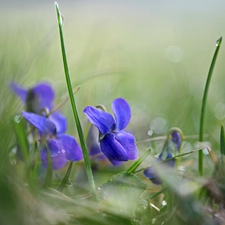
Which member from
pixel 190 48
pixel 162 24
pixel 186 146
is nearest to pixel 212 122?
pixel 186 146

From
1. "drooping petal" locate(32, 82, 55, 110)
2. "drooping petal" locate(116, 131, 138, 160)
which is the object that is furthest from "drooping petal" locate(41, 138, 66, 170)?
"drooping petal" locate(32, 82, 55, 110)

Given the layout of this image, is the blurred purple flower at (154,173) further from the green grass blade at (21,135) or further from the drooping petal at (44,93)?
the drooping petal at (44,93)

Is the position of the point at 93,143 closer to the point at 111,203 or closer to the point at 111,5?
the point at 111,203

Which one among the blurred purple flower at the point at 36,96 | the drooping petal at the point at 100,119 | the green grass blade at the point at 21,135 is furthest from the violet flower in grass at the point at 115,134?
the blurred purple flower at the point at 36,96

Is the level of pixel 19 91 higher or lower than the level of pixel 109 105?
higher

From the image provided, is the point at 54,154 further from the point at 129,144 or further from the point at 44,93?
the point at 44,93

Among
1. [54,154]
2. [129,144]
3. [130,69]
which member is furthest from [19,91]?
[130,69]
